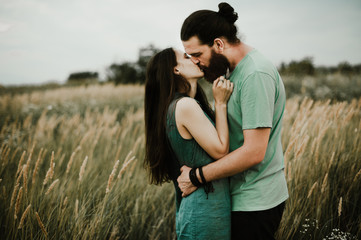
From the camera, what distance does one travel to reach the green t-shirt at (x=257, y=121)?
1442 millimetres

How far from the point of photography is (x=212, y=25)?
181 centimetres

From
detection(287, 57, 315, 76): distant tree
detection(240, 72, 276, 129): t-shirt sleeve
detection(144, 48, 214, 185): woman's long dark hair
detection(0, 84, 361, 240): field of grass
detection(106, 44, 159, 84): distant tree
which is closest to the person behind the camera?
detection(240, 72, 276, 129): t-shirt sleeve

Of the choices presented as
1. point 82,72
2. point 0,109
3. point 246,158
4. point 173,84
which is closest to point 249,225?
point 246,158

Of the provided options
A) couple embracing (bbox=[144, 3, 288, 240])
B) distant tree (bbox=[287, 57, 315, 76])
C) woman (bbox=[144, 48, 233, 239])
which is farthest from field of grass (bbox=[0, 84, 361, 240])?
distant tree (bbox=[287, 57, 315, 76])

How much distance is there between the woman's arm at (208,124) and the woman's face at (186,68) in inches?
14.3

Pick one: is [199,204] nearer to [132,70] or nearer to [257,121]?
[257,121]

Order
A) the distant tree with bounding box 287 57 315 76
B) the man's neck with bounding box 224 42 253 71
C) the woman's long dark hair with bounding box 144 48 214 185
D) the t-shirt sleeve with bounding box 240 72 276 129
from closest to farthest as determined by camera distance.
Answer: the t-shirt sleeve with bounding box 240 72 276 129 < the man's neck with bounding box 224 42 253 71 < the woman's long dark hair with bounding box 144 48 214 185 < the distant tree with bounding box 287 57 315 76

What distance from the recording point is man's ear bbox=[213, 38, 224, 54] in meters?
1.82

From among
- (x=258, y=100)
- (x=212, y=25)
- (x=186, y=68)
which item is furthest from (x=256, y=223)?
(x=212, y=25)

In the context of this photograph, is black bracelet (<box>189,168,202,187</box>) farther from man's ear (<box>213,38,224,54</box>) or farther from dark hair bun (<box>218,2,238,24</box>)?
dark hair bun (<box>218,2,238,24</box>)

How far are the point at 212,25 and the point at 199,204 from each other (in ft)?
4.35

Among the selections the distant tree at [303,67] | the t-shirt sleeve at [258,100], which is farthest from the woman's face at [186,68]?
the distant tree at [303,67]

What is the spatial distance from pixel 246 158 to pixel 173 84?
82cm

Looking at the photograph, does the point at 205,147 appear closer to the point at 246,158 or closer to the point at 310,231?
the point at 246,158
